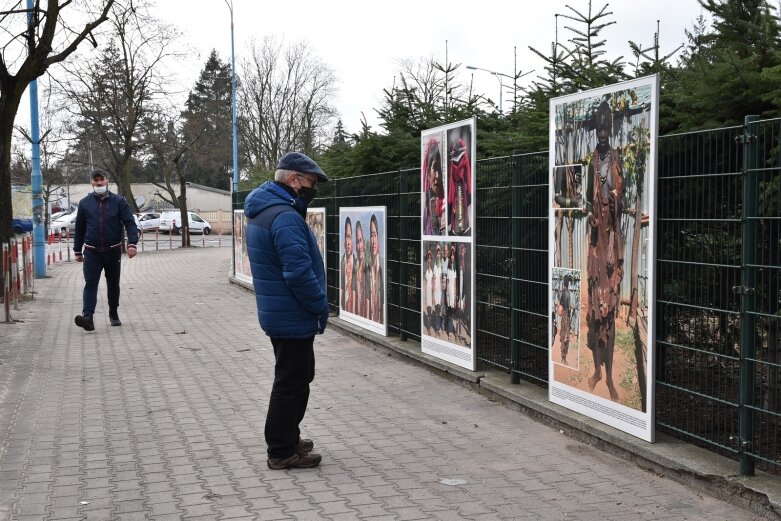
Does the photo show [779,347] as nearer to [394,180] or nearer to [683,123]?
[683,123]

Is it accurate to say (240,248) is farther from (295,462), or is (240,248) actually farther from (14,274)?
(295,462)

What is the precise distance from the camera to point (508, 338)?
7625 mm

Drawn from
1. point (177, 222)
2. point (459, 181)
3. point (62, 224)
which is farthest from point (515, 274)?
point (177, 222)

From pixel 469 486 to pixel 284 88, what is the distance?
2035 inches

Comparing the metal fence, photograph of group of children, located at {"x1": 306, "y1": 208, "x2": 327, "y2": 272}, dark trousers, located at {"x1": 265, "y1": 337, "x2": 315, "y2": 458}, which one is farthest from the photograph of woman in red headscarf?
photograph of group of children, located at {"x1": 306, "y1": 208, "x2": 327, "y2": 272}

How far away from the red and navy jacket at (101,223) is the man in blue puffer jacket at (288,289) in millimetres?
6908

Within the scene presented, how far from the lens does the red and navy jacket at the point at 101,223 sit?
12.1 metres

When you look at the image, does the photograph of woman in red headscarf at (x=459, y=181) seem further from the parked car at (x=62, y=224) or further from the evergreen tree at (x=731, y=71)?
the parked car at (x=62, y=224)

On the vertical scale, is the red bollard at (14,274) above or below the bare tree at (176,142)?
below

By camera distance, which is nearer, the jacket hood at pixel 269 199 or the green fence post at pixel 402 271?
the jacket hood at pixel 269 199

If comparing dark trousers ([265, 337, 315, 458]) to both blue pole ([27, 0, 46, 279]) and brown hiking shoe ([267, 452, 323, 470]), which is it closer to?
brown hiking shoe ([267, 452, 323, 470])

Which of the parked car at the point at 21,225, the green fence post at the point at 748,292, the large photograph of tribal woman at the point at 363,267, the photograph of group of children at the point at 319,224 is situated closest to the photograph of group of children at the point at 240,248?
the photograph of group of children at the point at 319,224

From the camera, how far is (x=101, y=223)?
476 inches

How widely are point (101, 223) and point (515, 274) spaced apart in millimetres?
6655
